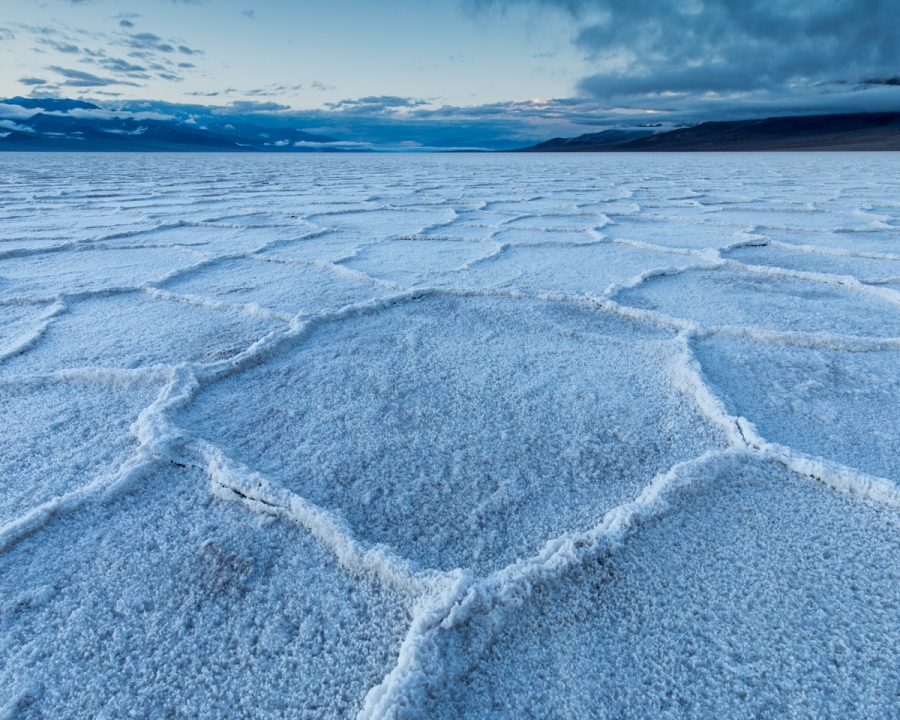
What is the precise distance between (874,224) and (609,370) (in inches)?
110

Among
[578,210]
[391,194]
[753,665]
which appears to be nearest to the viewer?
[753,665]

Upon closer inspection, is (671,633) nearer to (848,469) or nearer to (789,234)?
(848,469)

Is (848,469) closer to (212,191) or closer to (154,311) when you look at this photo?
(154,311)

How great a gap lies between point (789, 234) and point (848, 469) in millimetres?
2492

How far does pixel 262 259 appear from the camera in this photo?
223 centimetres

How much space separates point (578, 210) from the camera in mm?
3830

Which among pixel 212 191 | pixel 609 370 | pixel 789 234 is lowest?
pixel 212 191

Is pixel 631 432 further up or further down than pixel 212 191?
further up

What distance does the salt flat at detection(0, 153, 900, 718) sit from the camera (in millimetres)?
504

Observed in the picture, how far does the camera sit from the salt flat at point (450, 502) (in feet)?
1.65

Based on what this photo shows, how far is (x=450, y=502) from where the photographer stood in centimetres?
75

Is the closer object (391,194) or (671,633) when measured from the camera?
(671,633)

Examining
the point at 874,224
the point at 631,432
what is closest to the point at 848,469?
the point at 631,432

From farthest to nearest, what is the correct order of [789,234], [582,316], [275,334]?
[789,234]
[582,316]
[275,334]
